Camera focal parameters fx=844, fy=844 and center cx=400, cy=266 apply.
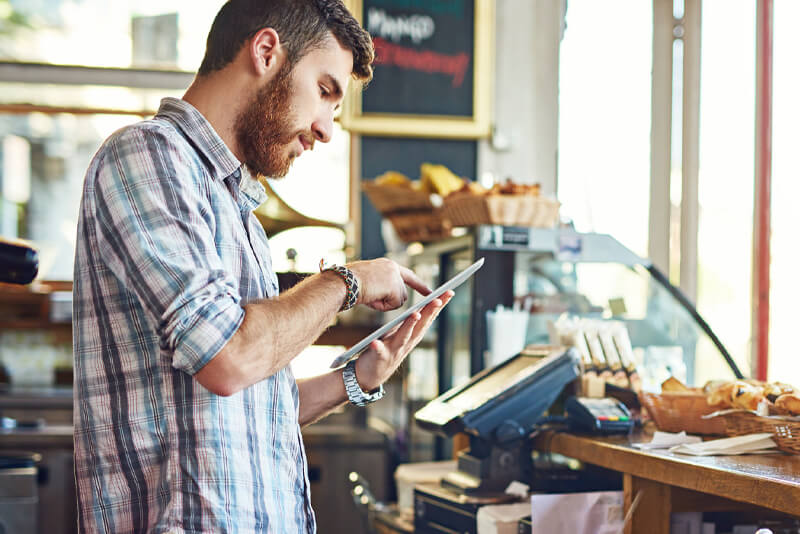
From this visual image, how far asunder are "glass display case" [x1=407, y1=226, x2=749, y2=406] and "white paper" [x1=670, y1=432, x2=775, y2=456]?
85 centimetres

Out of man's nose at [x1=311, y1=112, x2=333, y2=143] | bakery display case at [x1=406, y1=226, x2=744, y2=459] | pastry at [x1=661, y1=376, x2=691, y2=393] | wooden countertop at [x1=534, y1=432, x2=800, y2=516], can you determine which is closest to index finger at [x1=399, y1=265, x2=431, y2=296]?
man's nose at [x1=311, y1=112, x2=333, y2=143]

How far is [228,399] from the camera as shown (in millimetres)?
1104

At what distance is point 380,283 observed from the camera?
1.21 m

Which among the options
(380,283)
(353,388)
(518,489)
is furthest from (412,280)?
(518,489)

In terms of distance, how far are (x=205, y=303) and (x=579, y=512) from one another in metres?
1.01

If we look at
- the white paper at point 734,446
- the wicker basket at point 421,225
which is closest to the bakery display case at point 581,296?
the wicker basket at point 421,225

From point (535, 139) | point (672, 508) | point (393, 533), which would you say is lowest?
point (393, 533)

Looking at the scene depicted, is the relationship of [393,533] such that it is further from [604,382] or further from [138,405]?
[138,405]

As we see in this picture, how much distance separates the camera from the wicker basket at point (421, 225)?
2949 mm

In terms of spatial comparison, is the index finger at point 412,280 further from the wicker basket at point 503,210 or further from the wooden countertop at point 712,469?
the wicker basket at point 503,210

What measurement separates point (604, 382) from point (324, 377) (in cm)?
91

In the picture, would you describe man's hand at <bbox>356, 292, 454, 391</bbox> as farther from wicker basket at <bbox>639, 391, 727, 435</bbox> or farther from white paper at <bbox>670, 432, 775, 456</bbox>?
wicker basket at <bbox>639, 391, 727, 435</bbox>

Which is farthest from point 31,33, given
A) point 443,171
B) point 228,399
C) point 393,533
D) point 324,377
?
point 228,399

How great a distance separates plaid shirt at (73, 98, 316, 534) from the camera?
1019 millimetres
